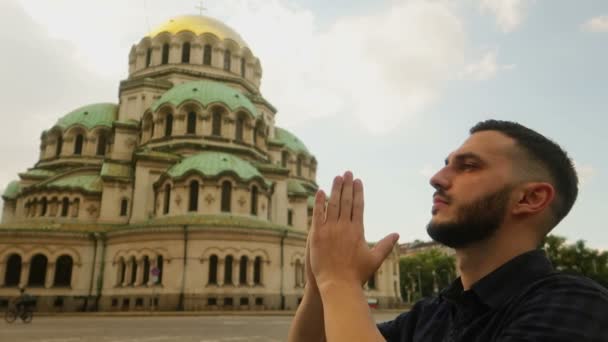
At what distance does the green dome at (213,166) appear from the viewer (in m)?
28.1

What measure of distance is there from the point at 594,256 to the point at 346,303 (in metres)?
43.0

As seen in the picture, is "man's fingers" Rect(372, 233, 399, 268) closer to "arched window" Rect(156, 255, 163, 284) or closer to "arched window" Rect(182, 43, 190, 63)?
"arched window" Rect(156, 255, 163, 284)

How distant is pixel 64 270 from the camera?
2833 centimetres

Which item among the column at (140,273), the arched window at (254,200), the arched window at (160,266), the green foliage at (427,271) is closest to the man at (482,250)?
the arched window at (160,266)

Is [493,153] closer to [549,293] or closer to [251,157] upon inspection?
[549,293]

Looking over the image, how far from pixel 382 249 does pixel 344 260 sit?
17cm

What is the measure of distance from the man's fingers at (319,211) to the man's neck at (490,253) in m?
0.54

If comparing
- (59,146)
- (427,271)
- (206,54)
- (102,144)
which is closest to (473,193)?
(102,144)

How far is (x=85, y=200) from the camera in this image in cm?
3153

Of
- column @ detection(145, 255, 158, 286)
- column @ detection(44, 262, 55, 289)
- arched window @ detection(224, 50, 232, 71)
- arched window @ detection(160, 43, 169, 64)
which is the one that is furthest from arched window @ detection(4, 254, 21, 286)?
arched window @ detection(224, 50, 232, 71)

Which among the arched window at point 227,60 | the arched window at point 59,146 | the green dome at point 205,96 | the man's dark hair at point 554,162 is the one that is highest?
the arched window at point 227,60

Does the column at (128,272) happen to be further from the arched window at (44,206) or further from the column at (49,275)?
the arched window at (44,206)

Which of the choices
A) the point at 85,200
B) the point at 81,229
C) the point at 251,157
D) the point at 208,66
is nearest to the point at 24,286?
the point at 81,229

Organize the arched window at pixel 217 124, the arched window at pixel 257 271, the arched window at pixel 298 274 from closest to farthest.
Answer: the arched window at pixel 257 271, the arched window at pixel 298 274, the arched window at pixel 217 124
